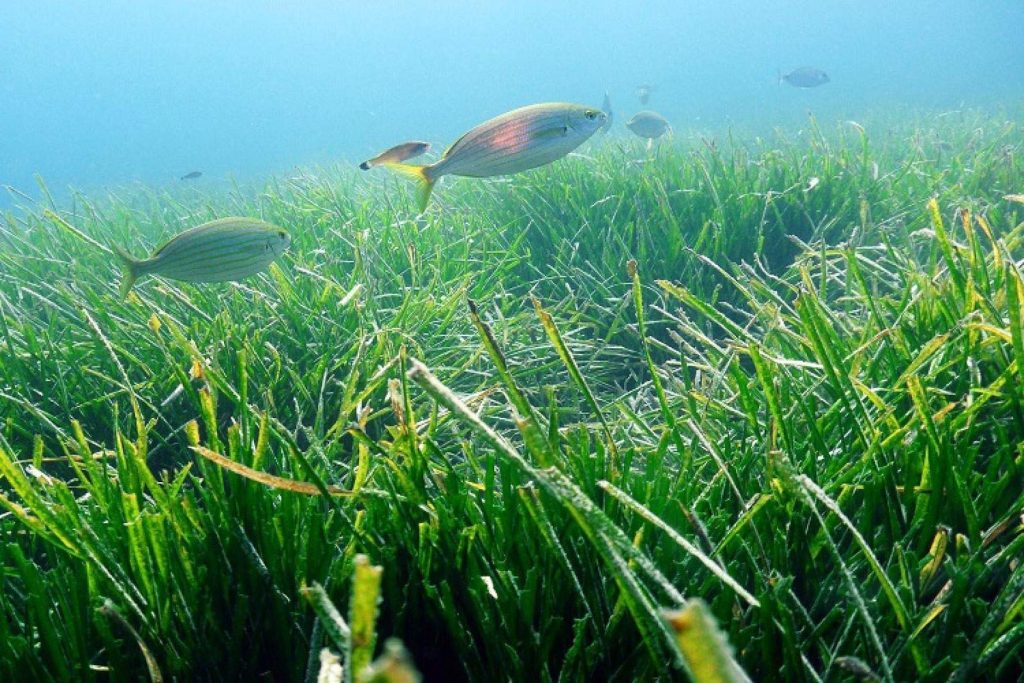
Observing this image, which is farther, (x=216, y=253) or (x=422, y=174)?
(x=422, y=174)

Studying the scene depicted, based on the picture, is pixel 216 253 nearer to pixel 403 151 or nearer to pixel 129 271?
pixel 129 271

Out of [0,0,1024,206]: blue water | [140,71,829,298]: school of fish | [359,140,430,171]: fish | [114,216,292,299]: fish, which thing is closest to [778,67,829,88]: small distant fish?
[359,140,430,171]: fish

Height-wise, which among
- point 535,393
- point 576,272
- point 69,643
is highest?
point 69,643

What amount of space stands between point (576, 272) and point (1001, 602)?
3387 mm

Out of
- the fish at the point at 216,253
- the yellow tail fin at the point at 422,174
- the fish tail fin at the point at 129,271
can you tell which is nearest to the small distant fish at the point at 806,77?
the yellow tail fin at the point at 422,174

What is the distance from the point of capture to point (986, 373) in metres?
1.78

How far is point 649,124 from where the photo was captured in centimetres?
894

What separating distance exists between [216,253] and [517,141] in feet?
4.84

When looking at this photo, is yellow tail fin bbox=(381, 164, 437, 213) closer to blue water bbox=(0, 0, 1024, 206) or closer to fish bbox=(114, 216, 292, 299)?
fish bbox=(114, 216, 292, 299)

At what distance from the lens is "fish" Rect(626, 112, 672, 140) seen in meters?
8.86

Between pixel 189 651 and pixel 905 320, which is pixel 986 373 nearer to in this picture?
pixel 905 320

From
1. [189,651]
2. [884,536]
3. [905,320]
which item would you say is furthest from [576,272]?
[189,651]

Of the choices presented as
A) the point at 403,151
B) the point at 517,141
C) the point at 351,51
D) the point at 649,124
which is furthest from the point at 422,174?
the point at 351,51

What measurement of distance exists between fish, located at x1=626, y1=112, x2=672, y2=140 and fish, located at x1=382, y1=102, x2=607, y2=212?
5.67 meters
